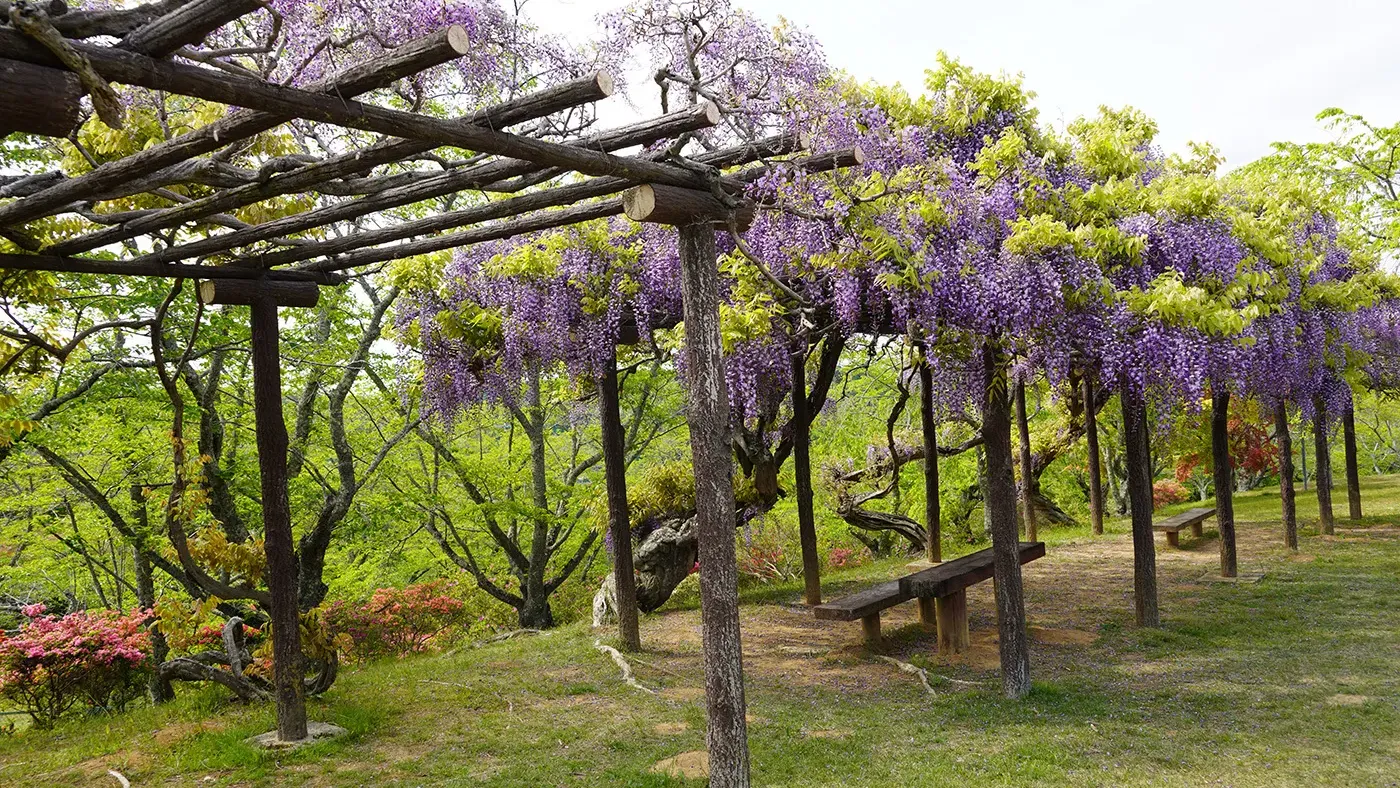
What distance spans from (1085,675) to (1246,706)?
118 cm

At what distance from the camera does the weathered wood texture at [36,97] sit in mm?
2574

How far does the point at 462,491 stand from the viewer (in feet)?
46.8

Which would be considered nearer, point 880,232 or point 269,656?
point 880,232

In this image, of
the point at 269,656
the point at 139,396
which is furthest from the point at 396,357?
the point at 269,656

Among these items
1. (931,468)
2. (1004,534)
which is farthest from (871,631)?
(931,468)

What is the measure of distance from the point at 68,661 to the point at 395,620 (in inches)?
142

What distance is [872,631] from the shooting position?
8.14 meters

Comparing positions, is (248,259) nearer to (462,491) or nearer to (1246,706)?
(1246,706)

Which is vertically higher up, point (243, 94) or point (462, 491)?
point (243, 94)

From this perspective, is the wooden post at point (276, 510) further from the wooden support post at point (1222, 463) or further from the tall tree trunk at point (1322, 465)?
the tall tree trunk at point (1322, 465)

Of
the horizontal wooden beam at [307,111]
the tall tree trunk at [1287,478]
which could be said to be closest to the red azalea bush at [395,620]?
the horizontal wooden beam at [307,111]

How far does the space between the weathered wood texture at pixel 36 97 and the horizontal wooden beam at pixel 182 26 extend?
21 centimetres

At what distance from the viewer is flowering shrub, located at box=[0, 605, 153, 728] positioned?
764cm

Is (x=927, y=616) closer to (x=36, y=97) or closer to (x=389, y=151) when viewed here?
(x=389, y=151)
